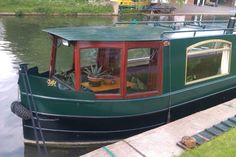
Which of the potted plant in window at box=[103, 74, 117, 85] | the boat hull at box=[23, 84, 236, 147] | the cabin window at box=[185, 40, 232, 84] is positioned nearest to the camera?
the boat hull at box=[23, 84, 236, 147]

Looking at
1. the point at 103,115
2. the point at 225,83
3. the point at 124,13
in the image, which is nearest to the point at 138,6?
the point at 124,13

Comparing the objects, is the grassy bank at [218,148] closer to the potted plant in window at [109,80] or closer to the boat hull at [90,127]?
the boat hull at [90,127]

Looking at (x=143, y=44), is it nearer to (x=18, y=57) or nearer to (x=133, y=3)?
(x=18, y=57)

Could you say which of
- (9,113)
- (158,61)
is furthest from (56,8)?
(158,61)

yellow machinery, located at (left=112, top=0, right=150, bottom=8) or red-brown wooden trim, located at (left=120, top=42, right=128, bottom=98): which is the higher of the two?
yellow machinery, located at (left=112, top=0, right=150, bottom=8)

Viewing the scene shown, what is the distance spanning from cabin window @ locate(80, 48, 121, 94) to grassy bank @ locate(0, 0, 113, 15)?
2214 centimetres

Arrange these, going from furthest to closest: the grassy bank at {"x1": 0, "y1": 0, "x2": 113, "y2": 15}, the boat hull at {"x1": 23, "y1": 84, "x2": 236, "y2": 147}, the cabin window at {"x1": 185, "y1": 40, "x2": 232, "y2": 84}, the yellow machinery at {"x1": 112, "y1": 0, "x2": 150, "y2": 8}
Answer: the yellow machinery at {"x1": 112, "y1": 0, "x2": 150, "y2": 8}
the grassy bank at {"x1": 0, "y1": 0, "x2": 113, "y2": 15}
the cabin window at {"x1": 185, "y1": 40, "x2": 232, "y2": 84}
the boat hull at {"x1": 23, "y1": 84, "x2": 236, "y2": 147}

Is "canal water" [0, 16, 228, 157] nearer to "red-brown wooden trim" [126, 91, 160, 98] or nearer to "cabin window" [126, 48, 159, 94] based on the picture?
"red-brown wooden trim" [126, 91, 160, 98]

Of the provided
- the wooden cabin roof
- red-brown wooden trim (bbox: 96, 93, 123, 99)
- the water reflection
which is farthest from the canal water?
the wooden cabin roof

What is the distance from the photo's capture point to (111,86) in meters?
6.55

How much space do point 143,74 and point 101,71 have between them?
96 centimetres

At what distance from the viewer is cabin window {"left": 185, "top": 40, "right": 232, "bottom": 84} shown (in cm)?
760

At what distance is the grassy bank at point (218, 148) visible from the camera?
5.07m

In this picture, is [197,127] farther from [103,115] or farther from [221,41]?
[221,41]
